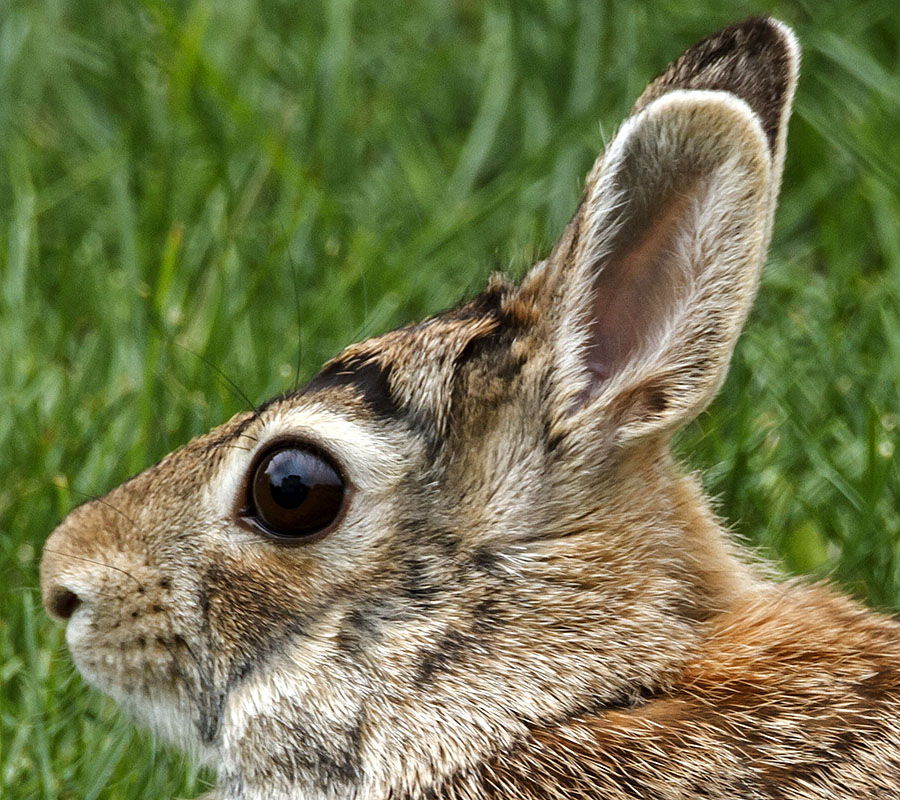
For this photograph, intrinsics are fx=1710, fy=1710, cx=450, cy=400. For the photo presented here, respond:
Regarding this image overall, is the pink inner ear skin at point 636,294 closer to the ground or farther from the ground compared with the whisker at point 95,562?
farther from the ground

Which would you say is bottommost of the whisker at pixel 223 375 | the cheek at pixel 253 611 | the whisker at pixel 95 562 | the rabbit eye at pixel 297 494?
the cheek at pixel 253 611

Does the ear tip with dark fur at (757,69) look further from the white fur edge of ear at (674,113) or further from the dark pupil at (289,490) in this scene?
the dark pupil at (289,490)

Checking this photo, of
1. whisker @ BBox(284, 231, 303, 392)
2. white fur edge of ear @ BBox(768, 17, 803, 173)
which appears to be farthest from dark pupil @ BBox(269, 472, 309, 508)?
white fur edge of ear @ BBox(768, 17, 803, 173)

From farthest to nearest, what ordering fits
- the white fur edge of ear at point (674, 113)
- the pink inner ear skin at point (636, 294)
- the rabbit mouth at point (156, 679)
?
the rabbit mouth at point (156, 679)
the pink inner ear skin at point (636, 294)
the white fur edge of ear at point (674, 113)

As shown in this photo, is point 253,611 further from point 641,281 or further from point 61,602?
point 641,281

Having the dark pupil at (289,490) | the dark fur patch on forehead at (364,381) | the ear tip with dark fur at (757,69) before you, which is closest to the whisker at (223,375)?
the dark fur patch on forehead at (364,381)

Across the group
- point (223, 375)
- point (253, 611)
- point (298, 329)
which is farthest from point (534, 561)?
point (298, 329)

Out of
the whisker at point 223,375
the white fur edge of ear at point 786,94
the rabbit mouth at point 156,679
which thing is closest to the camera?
the white fur edge of ear at point 786,94

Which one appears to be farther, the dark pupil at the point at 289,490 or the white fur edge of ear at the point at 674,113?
the dark pupil at the point at 289,490
